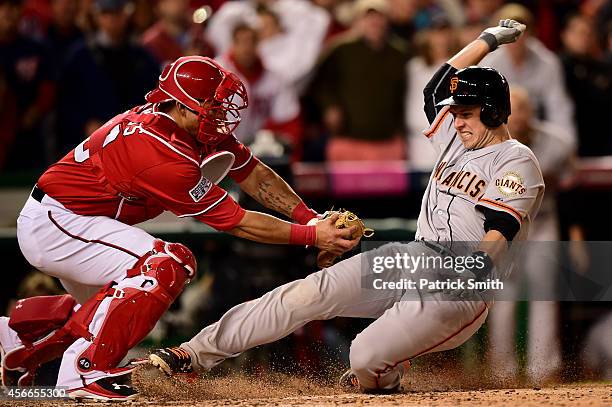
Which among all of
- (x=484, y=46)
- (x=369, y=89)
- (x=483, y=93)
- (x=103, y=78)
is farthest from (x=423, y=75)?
(x=483, y=93)

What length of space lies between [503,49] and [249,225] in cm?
394

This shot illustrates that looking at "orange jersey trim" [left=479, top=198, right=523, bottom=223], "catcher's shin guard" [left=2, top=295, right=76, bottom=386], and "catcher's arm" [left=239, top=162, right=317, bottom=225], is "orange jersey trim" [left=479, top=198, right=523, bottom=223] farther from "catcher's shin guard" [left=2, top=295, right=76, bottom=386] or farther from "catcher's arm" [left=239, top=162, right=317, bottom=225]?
"catcher's shin guard" [left=2, top=295, right=76, bottom=386]

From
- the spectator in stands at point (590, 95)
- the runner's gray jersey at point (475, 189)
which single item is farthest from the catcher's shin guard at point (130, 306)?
the spectator in stands at point (590, 95)

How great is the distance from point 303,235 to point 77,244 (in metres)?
1.15

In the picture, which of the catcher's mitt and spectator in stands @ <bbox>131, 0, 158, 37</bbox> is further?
spectator in stands @ <bbox>131, 0, 158, 37</bbox>

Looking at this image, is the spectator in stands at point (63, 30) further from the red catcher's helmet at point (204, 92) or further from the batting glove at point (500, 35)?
the batting glove at point (500, 35)

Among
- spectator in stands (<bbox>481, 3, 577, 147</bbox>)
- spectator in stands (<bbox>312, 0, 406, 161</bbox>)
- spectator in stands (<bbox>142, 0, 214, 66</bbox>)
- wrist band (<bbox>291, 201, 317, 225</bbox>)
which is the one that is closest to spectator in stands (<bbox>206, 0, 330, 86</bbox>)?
spectator in stands (<bbox>142, 0, 214, 66</bbox>)

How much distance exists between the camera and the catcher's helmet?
19.9 ft

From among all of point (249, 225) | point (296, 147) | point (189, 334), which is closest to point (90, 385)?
point (249, 225)

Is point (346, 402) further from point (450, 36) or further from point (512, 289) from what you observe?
point (450, 36)

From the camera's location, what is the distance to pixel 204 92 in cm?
603

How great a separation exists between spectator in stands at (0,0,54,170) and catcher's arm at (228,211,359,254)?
3.97 m

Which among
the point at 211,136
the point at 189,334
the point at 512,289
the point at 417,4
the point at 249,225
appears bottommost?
the point at 189,334

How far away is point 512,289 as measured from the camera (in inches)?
265
